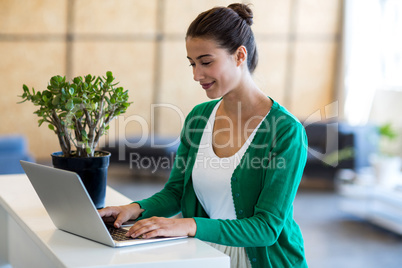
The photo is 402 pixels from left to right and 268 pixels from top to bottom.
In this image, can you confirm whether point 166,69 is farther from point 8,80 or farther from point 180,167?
point 180,167

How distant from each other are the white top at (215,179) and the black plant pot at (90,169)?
1.12ft

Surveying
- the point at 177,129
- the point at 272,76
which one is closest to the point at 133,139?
the point at 177,129

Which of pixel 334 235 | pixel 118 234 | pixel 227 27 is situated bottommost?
pixel 334 235

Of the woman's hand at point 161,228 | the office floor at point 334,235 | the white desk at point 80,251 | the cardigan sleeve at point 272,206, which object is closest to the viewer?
the white desk at point 80,251

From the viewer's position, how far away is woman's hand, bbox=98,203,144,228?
1730 millimetres

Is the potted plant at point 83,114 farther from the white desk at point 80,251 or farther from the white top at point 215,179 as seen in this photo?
the white top at point 215,179

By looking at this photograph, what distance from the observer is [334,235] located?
478cm

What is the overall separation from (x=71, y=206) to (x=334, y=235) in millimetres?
3715

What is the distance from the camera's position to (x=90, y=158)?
1873 mm

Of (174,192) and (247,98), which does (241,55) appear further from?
(174,192)

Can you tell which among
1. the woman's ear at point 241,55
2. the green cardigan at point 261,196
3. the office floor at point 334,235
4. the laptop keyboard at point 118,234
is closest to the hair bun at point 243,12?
the woman's ear at point 241,55

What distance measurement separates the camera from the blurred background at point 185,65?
6910 mm

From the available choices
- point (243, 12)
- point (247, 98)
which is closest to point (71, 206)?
point (247, 98)

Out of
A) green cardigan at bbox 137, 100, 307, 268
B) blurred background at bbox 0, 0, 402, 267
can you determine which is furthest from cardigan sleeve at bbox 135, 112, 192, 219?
blurred background at bbox 0, 0, 402, 267
